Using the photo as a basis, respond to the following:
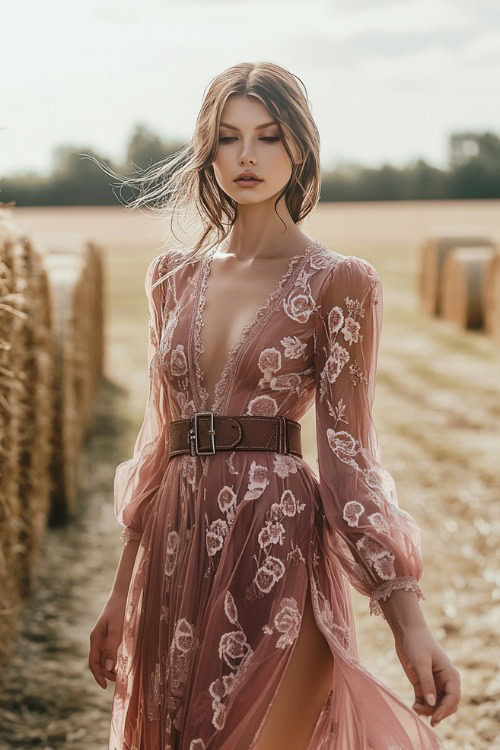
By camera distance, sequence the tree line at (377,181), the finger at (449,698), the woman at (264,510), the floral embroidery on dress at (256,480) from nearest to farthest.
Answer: the finger at (449,698) → the woman at (264,510) → the floral embroidery on dress at (256,480) → the tree line at (377,181)

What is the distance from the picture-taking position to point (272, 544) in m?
2.17

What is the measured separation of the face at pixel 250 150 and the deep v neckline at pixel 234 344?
165 mm

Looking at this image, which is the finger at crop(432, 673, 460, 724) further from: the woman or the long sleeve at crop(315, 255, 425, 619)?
the long sleeve at crop(315, 255, 425, 619)

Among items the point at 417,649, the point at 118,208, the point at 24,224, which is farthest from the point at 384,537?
the point at 118,208

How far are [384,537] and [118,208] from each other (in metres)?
36.2

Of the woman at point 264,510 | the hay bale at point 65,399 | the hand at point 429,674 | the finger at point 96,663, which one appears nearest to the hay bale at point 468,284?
the hay bale at point 65,399

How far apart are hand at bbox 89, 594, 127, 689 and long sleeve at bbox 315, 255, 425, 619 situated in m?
0.54

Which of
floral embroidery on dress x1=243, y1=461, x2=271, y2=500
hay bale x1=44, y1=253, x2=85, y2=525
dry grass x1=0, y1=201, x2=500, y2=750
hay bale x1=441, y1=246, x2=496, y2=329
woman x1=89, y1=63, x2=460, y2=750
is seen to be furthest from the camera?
hay bale x1=441, y1=246, x2=496, y2=329

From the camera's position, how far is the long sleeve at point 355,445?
6.90 ft

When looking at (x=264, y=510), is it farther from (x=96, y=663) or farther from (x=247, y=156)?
(x=247, y=156)

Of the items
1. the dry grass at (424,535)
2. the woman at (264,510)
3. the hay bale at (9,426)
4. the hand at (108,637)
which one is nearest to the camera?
the woman at (264,510)

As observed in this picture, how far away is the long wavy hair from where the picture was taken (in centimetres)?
231

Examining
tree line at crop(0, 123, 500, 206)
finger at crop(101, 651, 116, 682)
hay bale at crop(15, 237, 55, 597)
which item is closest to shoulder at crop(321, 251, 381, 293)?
finger at crop(101, 651, 116, 682)

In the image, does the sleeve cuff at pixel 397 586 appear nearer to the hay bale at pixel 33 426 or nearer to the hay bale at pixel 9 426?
the hay bale at pixel 9 426
